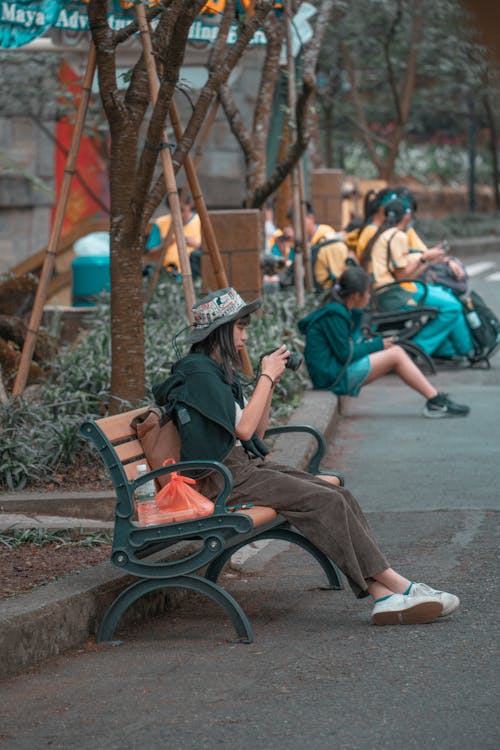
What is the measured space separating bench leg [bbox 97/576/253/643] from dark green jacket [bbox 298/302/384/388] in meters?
5.07

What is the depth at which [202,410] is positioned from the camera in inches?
200

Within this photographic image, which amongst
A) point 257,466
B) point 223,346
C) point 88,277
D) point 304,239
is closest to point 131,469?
point 257,466

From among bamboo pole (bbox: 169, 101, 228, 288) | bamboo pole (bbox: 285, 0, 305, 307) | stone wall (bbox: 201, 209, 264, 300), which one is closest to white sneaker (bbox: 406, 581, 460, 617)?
bamboo pole (bbox: 169, 101, 228, 288)

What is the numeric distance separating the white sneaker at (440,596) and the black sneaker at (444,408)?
206 inches

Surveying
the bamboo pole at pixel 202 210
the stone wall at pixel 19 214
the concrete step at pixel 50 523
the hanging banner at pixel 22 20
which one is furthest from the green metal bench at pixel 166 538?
the stone wall at pixel 19 214

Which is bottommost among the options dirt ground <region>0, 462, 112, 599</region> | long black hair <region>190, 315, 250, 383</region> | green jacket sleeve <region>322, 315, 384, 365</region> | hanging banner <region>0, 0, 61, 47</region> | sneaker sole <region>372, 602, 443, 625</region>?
green jacket sleeve <region>322, 315, 384, 365</region>

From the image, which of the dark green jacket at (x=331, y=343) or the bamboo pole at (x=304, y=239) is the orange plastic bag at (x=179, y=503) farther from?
the bamboo pole at (x=304, y=239)

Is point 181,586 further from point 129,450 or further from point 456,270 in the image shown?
point 456,270

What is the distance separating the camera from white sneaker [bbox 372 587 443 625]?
490 centimetres

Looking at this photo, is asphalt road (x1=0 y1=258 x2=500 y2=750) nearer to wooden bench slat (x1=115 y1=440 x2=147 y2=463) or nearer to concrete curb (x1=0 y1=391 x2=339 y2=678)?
concrete curb (x1=0 y1=391 x2=339 y2=678)

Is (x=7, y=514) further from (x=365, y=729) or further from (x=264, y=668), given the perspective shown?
(x=365, y=729)

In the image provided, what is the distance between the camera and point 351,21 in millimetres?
25094

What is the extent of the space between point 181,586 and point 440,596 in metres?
1.02

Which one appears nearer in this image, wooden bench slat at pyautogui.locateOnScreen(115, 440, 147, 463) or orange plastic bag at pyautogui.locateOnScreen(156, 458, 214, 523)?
orange plastic bag at pyautogui.locateOnScreen(156, 458, 214, 523)
